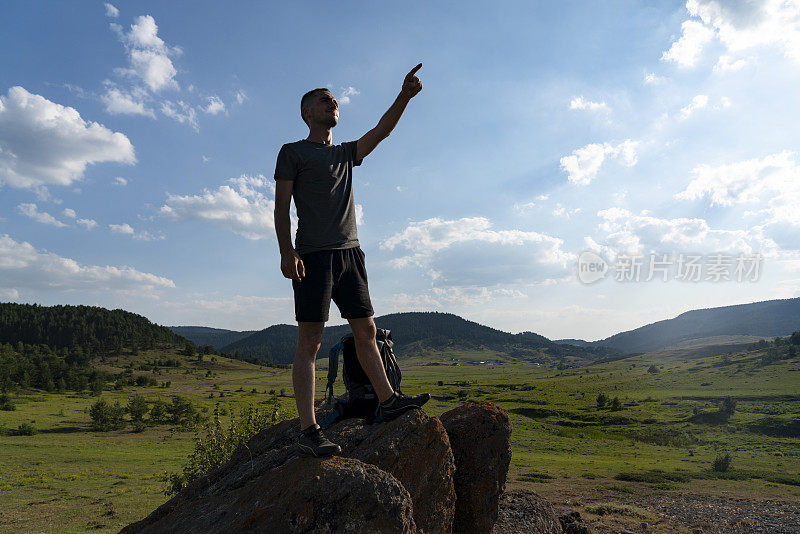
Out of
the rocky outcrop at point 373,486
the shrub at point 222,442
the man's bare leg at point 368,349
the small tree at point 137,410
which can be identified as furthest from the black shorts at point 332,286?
the small tree at point 137,410

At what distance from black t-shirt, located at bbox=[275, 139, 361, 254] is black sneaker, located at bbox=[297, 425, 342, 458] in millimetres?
1942

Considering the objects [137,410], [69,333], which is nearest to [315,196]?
[137,410]

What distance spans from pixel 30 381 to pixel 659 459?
121986 millimetres

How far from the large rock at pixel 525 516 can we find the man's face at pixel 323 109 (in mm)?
7264

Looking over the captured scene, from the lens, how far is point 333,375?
6125 mm

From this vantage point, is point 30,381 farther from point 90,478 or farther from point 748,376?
point 748,376

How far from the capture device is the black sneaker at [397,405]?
214 inches

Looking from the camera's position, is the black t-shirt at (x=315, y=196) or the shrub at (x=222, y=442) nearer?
the black t-shirt at (x=315, y=196)

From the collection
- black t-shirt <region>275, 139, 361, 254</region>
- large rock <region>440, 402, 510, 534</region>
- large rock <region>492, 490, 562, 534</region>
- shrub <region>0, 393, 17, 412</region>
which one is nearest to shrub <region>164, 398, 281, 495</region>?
large rock <region>492, 490, 562, 534</region>

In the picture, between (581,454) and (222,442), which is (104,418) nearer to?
(222,442)

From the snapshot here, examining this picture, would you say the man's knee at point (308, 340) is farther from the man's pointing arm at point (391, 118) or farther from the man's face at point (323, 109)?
the man's face at point (323, 109)

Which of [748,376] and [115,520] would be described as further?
[748,376]

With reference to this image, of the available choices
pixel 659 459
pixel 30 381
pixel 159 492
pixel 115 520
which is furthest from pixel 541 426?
pixel 30 381

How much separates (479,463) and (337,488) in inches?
130
